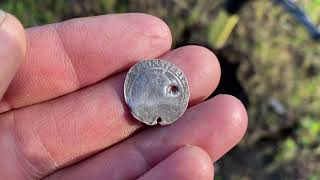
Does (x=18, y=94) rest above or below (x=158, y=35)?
below

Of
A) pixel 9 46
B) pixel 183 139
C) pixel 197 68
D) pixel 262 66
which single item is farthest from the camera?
pixel 262 66

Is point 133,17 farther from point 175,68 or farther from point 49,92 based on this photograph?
point 49,92

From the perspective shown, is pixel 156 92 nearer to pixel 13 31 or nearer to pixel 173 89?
pixel 173 89

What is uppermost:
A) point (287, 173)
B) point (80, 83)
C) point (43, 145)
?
point (80, 83)

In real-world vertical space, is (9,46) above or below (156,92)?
above

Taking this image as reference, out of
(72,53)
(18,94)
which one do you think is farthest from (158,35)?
(18,94)

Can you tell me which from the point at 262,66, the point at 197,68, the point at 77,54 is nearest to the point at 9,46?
the point at 77,54
